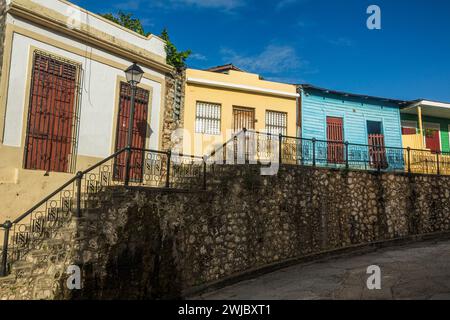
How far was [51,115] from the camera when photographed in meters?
8.85

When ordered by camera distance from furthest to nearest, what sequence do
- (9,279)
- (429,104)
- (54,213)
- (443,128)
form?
(443,128) < (429,104) < (54,213) < (9,279)

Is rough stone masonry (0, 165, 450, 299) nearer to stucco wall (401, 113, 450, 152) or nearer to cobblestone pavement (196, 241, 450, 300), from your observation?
cobblestone pavement (196, 241, 450, 300)

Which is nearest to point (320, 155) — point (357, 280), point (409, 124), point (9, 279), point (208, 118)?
point (208, 118)

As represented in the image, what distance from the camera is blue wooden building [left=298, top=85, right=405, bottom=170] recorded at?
13.5 metres

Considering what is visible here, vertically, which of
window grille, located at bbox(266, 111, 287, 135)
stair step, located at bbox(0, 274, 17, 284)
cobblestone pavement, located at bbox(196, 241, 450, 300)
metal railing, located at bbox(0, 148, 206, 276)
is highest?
window grille, located at bbox(266, 111, 287, 135)

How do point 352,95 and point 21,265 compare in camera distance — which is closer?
point 21,265

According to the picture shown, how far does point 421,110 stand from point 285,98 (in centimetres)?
831

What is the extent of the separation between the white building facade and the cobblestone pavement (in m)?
5.09

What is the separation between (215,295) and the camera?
24.8ft

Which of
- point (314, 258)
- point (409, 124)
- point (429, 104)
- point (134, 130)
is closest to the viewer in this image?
point (314, 258)

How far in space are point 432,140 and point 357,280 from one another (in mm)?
14452

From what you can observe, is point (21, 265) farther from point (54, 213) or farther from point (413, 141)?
point (413, 141)

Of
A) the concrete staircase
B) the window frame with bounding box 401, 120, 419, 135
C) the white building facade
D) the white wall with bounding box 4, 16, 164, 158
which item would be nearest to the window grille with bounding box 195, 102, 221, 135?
the white building facade

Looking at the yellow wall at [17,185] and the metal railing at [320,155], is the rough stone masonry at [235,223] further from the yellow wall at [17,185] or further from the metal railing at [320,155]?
the yellow wall at [17,185]
